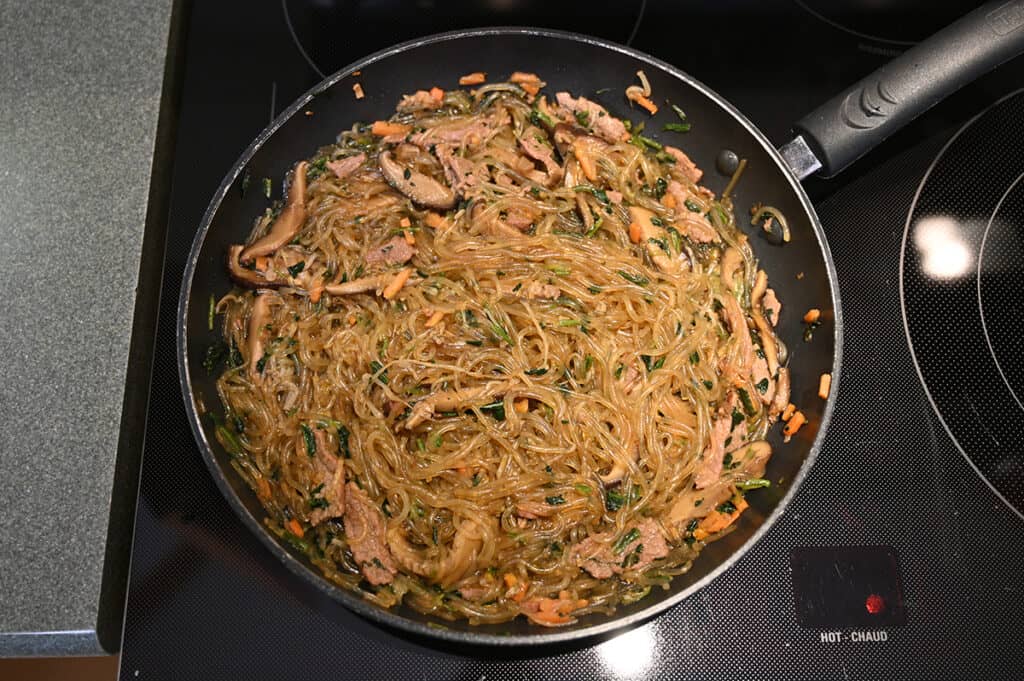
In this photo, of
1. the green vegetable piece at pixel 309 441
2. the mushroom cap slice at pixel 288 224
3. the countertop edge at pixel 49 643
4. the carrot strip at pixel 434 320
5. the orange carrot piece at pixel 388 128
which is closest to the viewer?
the countertop edge at pixel 49 643

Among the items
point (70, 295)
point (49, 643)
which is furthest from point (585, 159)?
point (49, 643)

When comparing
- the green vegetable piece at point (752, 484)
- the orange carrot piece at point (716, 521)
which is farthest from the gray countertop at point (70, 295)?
the green vegetable piece at point (752, 484)

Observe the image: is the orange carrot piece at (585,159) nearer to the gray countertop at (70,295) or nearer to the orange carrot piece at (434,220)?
the orange carrot piece at (434,220)

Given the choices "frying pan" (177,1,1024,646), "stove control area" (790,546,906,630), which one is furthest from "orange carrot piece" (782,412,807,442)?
"stove control area" (790,546,906,630)

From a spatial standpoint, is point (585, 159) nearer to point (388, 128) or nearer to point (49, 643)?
point (388, 128)

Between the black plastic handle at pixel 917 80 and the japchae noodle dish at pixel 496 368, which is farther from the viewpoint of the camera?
the black plastic handle at pixel 917 80

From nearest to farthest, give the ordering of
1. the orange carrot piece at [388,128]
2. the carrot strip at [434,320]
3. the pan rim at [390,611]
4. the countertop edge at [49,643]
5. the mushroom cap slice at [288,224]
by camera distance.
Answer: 1. the pan rim at [390,611]
2. the countertop edge at [49,643]
3. the carrot strip at [434,320]
4. the mushroom cap slice at [288,224]
5. the orange carrot piece at [388,128]

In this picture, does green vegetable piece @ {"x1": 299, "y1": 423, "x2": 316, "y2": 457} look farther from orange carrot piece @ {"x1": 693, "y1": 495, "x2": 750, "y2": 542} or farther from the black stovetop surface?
orange carrot piece @ {"x1": 693, "y1": 495, "x2": 750, "y2": 542}
